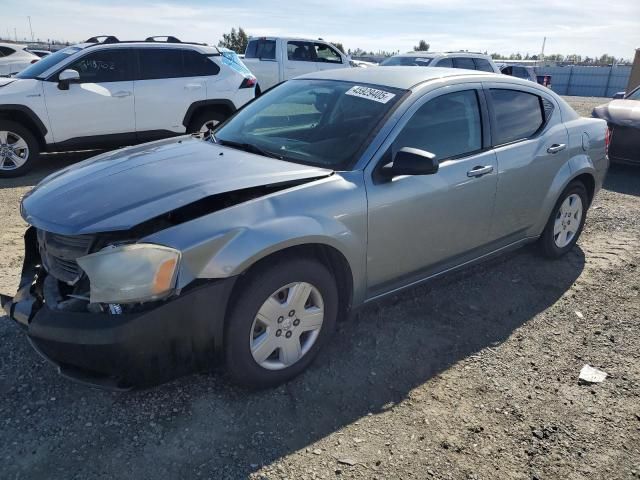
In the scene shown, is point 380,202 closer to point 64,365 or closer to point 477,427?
point 477,427

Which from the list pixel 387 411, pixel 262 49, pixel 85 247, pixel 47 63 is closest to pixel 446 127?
pixel 387 411

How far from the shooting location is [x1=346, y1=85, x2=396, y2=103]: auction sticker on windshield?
11.1 ft

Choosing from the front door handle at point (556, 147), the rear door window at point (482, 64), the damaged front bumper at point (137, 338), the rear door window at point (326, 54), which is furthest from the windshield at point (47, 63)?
the rear door window at point (482, 64)

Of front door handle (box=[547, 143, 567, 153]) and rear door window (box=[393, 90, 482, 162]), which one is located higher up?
rear door window (box=[393, 90, 482, 162])

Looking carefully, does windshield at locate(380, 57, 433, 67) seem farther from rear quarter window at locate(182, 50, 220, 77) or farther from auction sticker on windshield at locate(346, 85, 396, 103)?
auction sticker on windshield at locate(346, 85, 396, 103)

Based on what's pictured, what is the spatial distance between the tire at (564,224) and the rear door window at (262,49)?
34.1 ft

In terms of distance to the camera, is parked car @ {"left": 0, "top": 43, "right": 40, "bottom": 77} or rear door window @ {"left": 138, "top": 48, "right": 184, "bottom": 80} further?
parked car @ {"left": 0, "top": 43, "right": 40, "bottom": 77}

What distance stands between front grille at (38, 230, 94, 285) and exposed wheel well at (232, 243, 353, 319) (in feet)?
2.56

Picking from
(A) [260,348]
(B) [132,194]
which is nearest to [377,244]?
(A) [260,348]

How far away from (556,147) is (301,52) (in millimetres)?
10553

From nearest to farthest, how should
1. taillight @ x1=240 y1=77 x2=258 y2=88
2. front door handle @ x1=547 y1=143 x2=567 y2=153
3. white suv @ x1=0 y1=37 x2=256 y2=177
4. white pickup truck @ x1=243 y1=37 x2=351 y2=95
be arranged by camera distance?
front door handle @ x1=547 y1=143 x2=567 y2=153
white suv @ x1=0 y1=37 x2=256 y2=177
taillight @ x1=240 y1=77 x2=258 y2=88
white pickup truck @ x1=243 y1=37 x2=351 y2=95

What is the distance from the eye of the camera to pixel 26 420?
2596 mm

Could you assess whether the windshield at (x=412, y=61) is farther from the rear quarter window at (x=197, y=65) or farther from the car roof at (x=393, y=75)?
the car roof at (x=393, y=75)

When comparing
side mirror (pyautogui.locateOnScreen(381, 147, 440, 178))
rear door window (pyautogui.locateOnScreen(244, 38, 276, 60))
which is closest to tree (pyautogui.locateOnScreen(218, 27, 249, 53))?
rear door window (pyautogui.locateOnScreen(244, 38, 276, 60))
